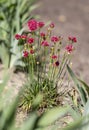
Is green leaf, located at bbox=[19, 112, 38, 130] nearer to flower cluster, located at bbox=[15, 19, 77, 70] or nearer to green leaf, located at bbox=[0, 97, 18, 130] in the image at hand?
green leaf, located at bbox=[0, 97, 18, 130]

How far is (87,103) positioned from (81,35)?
4.13 m

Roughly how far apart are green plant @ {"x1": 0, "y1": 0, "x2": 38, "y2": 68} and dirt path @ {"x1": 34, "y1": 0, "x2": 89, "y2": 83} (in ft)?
3.27

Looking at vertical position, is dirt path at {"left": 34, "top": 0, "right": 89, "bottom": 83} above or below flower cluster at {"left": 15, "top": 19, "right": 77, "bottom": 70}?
below

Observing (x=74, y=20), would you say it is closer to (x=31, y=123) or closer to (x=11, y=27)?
(x=11, y=27)

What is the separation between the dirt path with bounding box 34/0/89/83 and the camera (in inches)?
286

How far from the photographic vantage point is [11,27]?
6.54 metres

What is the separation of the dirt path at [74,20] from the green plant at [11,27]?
100 cm

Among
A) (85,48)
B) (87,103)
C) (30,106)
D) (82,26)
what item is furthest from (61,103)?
(82,26)

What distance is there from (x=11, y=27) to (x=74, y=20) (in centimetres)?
290

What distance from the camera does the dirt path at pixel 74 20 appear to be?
7.27 m

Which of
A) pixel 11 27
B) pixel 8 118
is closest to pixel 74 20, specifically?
pixel 11 27

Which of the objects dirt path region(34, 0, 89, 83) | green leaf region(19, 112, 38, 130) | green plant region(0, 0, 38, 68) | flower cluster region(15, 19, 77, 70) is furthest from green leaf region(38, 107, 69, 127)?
dirt path region(34, 0, 89, 83)

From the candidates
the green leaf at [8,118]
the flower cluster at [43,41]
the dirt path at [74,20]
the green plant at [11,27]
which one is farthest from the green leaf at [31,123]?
the dirt path at [74,20]

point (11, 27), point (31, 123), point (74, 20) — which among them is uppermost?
point (11, 27)
